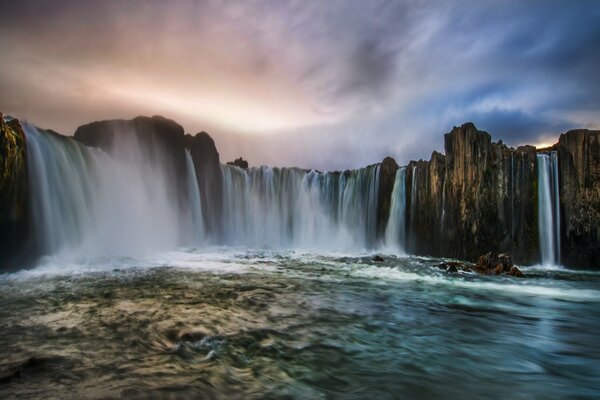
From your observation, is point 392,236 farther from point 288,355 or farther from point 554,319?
point 288,355

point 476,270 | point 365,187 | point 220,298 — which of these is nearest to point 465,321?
point 220,298

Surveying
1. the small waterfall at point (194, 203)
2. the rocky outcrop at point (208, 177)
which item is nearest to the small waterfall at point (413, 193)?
the rocky outcrop at point (208, 177)

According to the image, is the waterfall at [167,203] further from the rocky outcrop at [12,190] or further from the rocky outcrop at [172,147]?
the rocky outcrop at [12,190]

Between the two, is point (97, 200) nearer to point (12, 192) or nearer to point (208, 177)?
point (12, 192)

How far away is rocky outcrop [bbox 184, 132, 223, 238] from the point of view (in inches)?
1473

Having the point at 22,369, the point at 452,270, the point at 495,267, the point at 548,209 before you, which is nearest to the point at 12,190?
the point at 22,369

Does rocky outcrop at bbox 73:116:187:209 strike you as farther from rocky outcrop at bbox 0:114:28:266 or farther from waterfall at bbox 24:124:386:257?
rocky outcrop at bbox 0:114:28:266

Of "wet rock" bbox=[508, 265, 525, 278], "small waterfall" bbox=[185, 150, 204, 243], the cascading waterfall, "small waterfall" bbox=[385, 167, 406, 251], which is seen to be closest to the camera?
"wet rock" bbox=[508, 265, 525, 278]

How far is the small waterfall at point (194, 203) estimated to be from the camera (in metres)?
35.0

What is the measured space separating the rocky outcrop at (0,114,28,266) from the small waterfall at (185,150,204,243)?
18332 millimetres

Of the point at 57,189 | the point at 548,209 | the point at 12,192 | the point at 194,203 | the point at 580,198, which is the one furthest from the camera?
the point at 194,203

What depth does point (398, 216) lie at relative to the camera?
31562 mm

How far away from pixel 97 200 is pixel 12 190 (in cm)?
790

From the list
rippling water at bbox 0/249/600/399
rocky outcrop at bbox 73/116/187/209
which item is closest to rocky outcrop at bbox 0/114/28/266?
rippling water at bbox 0/249/600/399
